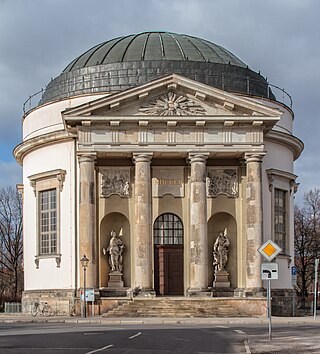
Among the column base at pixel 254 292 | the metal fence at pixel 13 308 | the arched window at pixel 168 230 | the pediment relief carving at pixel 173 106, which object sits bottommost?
the metal fence at pixel 13 308

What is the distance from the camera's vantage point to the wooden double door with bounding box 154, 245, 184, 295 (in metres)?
47.4

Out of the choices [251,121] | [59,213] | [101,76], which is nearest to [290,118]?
[251,121]

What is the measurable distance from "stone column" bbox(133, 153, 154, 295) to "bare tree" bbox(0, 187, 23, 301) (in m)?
34.1

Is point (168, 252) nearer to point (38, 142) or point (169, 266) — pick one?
point (169, 266)

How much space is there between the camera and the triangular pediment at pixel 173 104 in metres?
44.1

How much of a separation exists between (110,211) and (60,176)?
12.7 feet

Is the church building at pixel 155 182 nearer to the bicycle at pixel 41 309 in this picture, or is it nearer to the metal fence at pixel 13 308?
the bicycle at pixel 41 309

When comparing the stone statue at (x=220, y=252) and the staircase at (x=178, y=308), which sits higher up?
the stone statue at (x=220, y=252)

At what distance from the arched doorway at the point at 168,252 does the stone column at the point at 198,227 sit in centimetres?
315

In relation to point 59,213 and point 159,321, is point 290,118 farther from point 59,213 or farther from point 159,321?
point 159,321

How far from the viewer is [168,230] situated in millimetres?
47500

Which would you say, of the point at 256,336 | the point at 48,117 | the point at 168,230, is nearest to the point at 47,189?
the point at 48,117

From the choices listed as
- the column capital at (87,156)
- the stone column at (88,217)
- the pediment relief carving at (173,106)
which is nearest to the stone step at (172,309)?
the stone column at (88,217)

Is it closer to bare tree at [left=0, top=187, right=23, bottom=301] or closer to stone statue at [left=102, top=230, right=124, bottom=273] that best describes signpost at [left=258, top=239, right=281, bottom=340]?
stone statue at [left=102, top=230, right=124, bottom=273]
